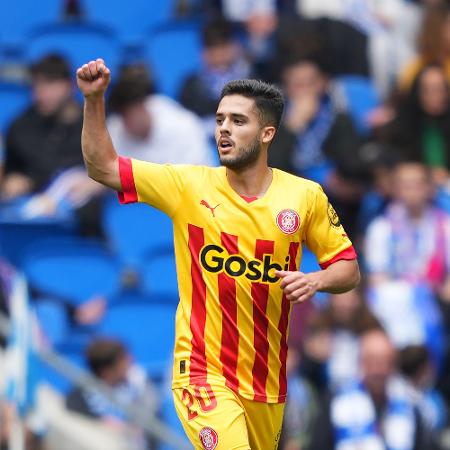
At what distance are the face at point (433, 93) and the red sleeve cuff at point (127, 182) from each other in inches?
214

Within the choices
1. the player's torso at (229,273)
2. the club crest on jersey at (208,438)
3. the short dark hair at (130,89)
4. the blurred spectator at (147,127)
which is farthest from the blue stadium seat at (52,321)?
the club crest on jersey at (208,438)

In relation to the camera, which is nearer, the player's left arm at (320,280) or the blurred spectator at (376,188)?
the player's left arm at (320,280)

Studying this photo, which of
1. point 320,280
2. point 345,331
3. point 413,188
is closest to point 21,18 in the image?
point 413,188

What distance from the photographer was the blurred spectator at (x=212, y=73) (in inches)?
462

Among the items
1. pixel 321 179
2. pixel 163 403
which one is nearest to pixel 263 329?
pixel 163 403

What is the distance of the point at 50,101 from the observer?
1123cm

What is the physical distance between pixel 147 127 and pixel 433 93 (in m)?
2.14

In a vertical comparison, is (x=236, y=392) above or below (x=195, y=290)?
below

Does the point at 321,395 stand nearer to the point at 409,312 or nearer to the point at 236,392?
the point at 409,312

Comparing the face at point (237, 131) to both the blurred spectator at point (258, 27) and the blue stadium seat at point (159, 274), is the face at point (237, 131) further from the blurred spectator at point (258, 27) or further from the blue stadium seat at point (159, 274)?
the blurred spectator at point (258, 27)

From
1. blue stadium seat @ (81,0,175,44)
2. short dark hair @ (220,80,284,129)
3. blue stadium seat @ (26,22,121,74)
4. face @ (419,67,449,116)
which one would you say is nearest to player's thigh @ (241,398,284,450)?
short dark hair @ (220,80,284,129)

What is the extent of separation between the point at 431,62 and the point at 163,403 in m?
3.81

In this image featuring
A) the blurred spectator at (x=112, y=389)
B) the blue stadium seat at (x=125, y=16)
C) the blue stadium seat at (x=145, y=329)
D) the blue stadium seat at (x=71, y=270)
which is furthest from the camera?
the blue stadium seat at (x=125, y=16)

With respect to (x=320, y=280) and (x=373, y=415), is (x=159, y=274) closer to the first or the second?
(x=373, y=415)
